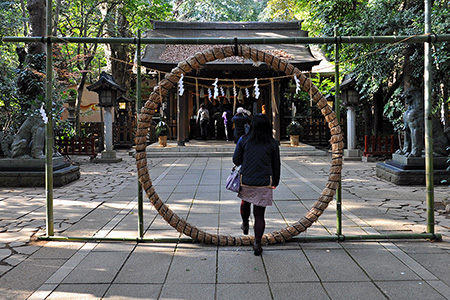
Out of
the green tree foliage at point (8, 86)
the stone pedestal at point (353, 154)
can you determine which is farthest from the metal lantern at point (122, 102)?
the stone pedestal at point (353, 154)

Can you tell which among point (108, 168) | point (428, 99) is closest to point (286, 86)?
point (108, 168)

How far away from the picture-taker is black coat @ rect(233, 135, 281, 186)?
14.6 ft

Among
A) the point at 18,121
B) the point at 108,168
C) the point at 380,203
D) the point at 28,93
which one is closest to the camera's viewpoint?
the point at 380,203

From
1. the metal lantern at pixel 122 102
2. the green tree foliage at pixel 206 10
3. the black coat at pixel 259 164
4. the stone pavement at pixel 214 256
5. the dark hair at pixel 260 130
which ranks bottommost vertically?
the stone pavement at pixel 214 256

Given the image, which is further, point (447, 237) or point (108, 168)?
point (108, 168)

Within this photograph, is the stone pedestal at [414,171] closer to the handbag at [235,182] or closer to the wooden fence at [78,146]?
the handbag at [235,182]

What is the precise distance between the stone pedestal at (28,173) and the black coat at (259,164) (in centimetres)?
633

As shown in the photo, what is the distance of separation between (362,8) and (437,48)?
474cm

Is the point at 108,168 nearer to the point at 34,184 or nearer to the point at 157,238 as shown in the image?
the point at 34,184

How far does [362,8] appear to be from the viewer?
1305 cm

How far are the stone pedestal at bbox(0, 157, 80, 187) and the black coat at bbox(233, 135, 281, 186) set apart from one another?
6.33 m

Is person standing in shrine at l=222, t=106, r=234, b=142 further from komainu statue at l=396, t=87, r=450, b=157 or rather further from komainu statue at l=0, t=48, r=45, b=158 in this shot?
komainu statue at l=396, t=87, r=450, b=157

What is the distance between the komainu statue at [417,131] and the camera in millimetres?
9469

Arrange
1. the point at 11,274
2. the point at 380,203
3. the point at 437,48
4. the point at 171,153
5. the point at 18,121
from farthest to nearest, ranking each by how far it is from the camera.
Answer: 1. the point at 171,153
2. the point at 18,121
3. the point at 437,48
4. the point at 380,203
5. the point at 11,274
